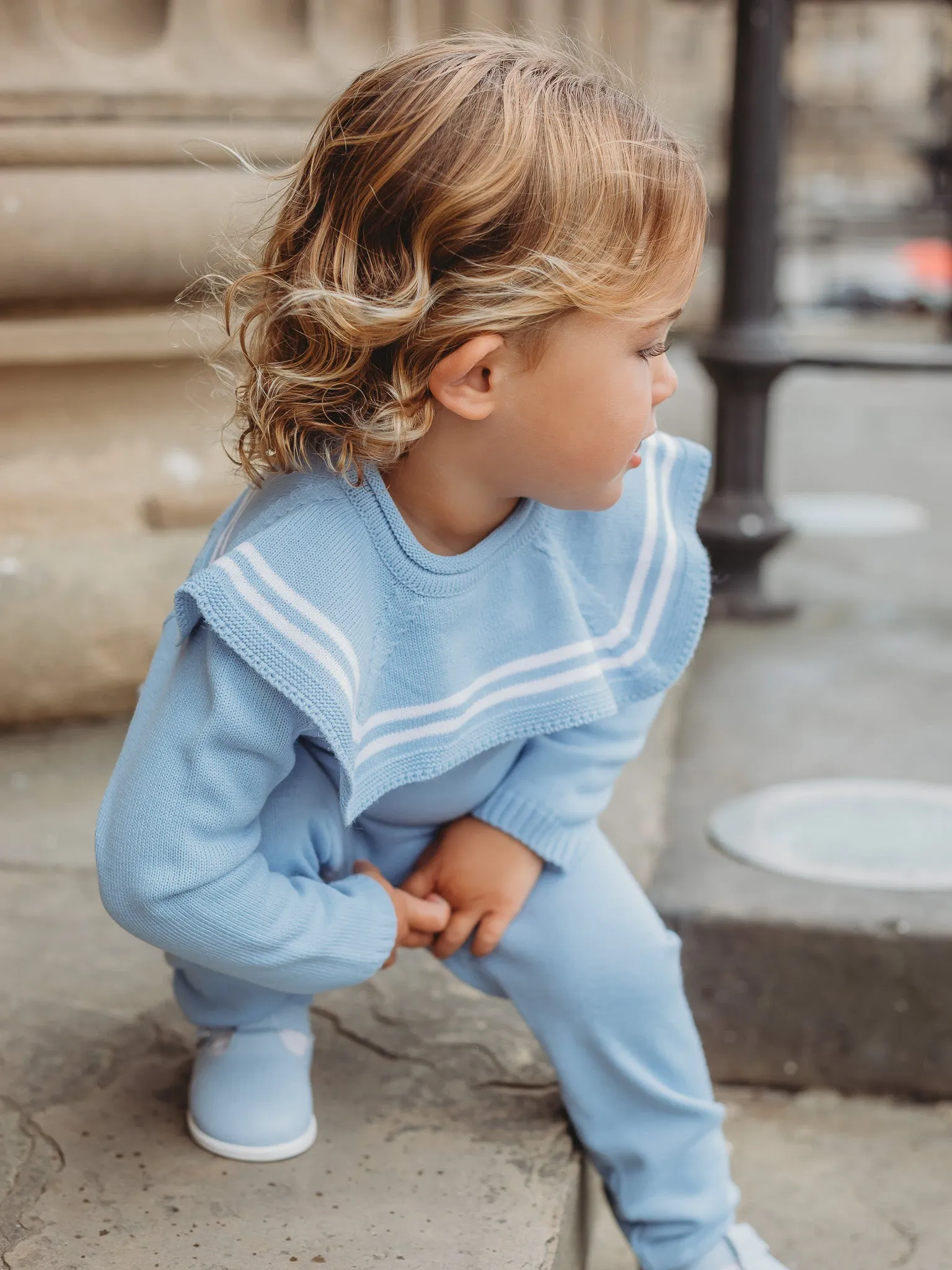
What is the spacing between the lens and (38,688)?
2201mm

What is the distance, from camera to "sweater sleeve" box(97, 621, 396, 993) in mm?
1124

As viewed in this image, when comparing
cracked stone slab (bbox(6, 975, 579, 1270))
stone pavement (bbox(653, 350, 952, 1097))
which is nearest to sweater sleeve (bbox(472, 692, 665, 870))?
cracked stone slab (bbox(6, 975, 579, 1270))

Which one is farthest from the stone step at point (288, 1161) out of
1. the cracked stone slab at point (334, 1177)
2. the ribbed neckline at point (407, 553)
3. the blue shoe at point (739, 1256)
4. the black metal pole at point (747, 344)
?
the black metal pole at point (747, 344)

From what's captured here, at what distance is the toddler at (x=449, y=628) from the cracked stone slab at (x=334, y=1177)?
5cm

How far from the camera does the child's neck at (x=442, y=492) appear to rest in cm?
123

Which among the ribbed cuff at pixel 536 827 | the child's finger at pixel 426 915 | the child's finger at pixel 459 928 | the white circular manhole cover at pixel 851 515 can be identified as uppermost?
the ribbed cuff at pixel 536 827

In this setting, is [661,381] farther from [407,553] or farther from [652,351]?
[407,553]

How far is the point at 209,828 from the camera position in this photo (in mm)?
1136

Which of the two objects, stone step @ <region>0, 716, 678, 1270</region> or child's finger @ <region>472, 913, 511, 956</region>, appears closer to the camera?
stone step @ <region>0, 716, 678, 1270</region>

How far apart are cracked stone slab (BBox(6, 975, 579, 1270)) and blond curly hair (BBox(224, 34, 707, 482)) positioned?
59cm

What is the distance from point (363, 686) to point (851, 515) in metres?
2.82

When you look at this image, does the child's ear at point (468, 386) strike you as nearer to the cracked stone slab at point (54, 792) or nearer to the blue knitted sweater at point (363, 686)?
the blue knitted sweater at point (363, 686)

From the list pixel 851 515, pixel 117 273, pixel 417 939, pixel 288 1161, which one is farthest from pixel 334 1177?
pixel 851 515

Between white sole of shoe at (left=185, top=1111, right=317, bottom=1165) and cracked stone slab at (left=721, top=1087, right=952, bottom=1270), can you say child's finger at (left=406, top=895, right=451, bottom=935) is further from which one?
cracked stone slab at (left=721, top=1087, right=952, bottom=1270)
